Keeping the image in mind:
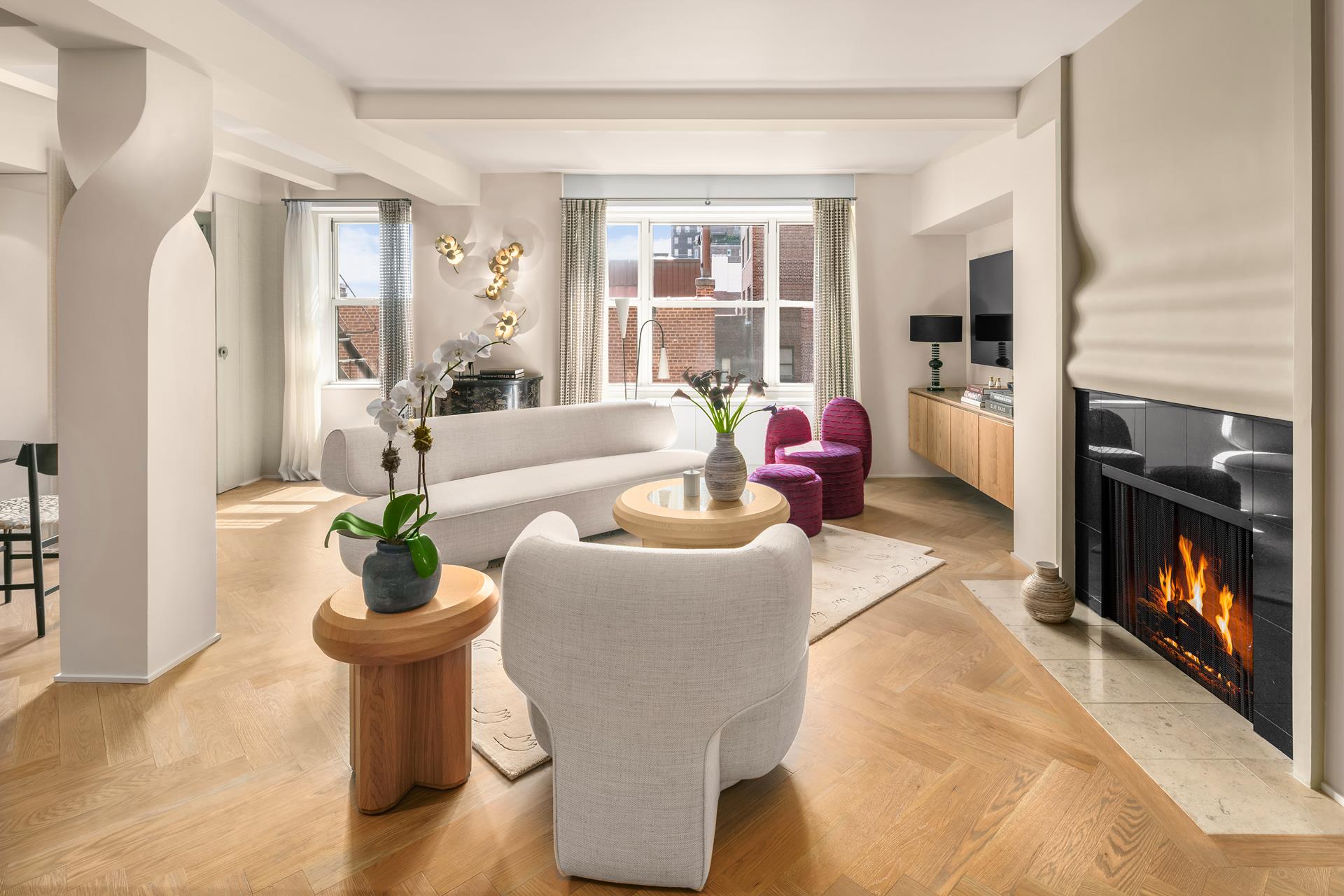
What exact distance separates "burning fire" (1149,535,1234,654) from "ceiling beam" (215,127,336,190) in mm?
5591

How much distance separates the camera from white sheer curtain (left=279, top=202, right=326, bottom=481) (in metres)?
6.15

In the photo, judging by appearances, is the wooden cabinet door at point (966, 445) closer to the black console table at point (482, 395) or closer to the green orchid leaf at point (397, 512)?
the black console table at point (482, 395)

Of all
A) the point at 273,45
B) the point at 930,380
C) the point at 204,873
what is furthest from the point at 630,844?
the point at 930,380

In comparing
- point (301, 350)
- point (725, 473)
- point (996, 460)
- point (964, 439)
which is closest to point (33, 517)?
point (725, 473)

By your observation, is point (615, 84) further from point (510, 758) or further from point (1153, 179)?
point (510, 758)

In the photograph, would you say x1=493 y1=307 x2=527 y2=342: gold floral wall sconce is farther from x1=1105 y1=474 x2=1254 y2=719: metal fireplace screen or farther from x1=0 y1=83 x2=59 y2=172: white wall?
x1=1105 y1=474 x2=1254 y2=719: metal fireplace screen

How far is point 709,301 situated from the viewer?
661 centimetres

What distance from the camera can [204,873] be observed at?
5.50 feet

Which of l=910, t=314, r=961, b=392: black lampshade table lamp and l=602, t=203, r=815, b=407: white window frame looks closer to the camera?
l=910, t=314, r=961, b=392: black lampshade table lamp

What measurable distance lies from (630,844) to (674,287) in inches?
218

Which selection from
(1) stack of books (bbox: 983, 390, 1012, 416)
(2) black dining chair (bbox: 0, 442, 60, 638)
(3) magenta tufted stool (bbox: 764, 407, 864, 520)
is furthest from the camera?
(3) magenta tufted stool (bbox: 764, 407, 864, 520)

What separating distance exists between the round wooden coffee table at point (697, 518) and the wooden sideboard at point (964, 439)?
162 cm

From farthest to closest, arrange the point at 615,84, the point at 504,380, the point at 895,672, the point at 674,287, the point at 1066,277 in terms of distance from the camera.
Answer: the point at 674,287 < the point at 504,380 < the point at 615,84 < the point at 1066,277 < the point at 895,672

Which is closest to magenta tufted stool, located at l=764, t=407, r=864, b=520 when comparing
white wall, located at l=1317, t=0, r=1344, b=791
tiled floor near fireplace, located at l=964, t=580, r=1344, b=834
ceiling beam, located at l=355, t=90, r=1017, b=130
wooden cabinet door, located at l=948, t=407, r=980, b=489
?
wooden cabinet door, located at l=948, t=407, r=980, b=489
